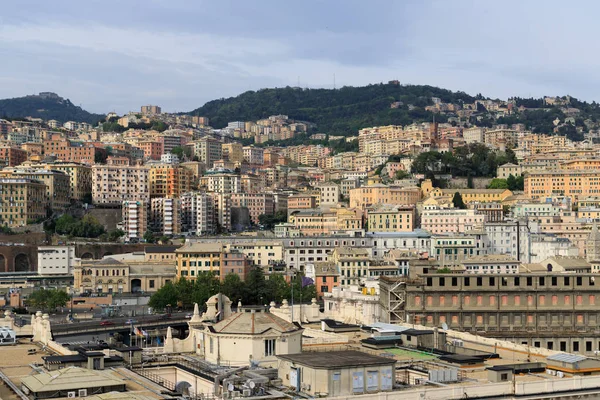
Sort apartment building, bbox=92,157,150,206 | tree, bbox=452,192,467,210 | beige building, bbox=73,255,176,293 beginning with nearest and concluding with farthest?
beige building, bbox=73,255,176,293
tree, bbox=452,192,467,210
apartment building, bbox=92,157,150,206

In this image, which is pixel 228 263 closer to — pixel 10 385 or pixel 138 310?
pixel 138 310

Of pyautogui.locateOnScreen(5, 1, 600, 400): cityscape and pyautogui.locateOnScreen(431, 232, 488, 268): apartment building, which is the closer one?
pyautogui.locateOnScreen(5, 1, 600, 400): cityscape

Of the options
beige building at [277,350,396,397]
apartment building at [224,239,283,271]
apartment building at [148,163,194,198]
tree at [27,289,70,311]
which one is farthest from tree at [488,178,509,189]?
beige building at [277,350,396,397]

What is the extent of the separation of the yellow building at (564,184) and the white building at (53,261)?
79.8m

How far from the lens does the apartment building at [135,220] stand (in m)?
152

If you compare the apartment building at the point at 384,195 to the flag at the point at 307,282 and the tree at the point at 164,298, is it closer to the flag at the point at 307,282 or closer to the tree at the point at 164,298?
the flag at the point at 307,282

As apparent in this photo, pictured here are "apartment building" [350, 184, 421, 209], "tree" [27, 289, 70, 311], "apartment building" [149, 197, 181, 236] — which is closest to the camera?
"tree" [27, 289, 70, 311]

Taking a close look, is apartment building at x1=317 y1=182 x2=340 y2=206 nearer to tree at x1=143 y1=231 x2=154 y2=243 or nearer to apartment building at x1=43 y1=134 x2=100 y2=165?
tree at x1=143 y1=231 x2=154 y2=243

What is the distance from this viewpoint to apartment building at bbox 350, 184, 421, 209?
168625mm

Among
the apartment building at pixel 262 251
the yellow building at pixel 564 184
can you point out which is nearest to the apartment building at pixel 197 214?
the apartment building at pixel 262 251

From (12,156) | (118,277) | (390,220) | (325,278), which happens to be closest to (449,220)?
(390,220)

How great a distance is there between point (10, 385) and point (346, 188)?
516 feet

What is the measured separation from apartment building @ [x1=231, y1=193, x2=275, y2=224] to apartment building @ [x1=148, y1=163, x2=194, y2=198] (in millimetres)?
10295

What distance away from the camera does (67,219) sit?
491ft
